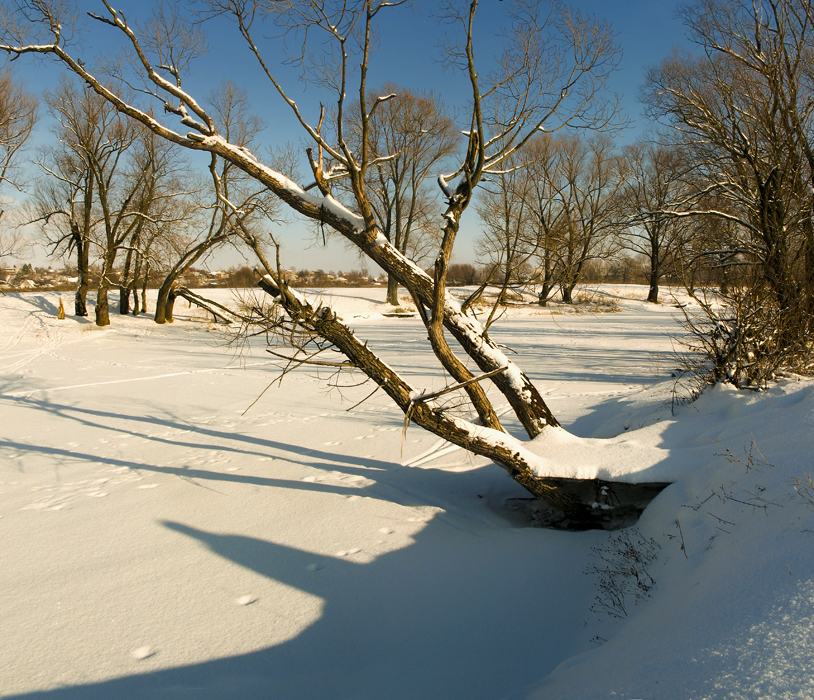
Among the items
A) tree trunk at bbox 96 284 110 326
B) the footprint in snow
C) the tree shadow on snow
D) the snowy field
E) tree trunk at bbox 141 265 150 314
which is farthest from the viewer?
tree trunk at bbox 141 265 150 314

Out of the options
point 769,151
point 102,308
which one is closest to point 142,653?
point 769,151

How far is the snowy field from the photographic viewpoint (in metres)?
2.59

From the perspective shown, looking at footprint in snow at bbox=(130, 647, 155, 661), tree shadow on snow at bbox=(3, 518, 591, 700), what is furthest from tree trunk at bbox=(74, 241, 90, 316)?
footprint in snow at bbox=(130, 647, 155, 661)

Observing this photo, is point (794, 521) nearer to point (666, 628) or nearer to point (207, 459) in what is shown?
point (666, 628)

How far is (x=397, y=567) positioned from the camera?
4109mm

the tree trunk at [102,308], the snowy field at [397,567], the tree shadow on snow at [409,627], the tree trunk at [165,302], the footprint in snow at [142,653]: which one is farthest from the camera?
the tree trunk at [165,302]

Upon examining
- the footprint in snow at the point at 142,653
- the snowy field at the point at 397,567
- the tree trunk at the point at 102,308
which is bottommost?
the footprint in snow at the point at 142,653

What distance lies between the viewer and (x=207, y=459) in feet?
21.7

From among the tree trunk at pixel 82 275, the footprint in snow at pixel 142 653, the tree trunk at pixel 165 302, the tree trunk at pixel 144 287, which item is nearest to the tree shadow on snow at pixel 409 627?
the footprint in snow at pixel 142 653

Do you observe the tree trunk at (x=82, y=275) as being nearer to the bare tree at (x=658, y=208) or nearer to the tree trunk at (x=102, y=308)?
the tree trunk at (x=102, y=308)

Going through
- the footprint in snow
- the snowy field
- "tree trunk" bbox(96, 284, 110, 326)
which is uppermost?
"tree trunk" bbox(96, 284, 110, 326)

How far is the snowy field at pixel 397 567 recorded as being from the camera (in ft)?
8.50

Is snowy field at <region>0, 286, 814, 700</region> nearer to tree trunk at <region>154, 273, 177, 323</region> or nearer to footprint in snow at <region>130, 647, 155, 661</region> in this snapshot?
footprint in snow at <region>130, 647, 155, 661</region>

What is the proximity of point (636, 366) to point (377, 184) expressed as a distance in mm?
20898
